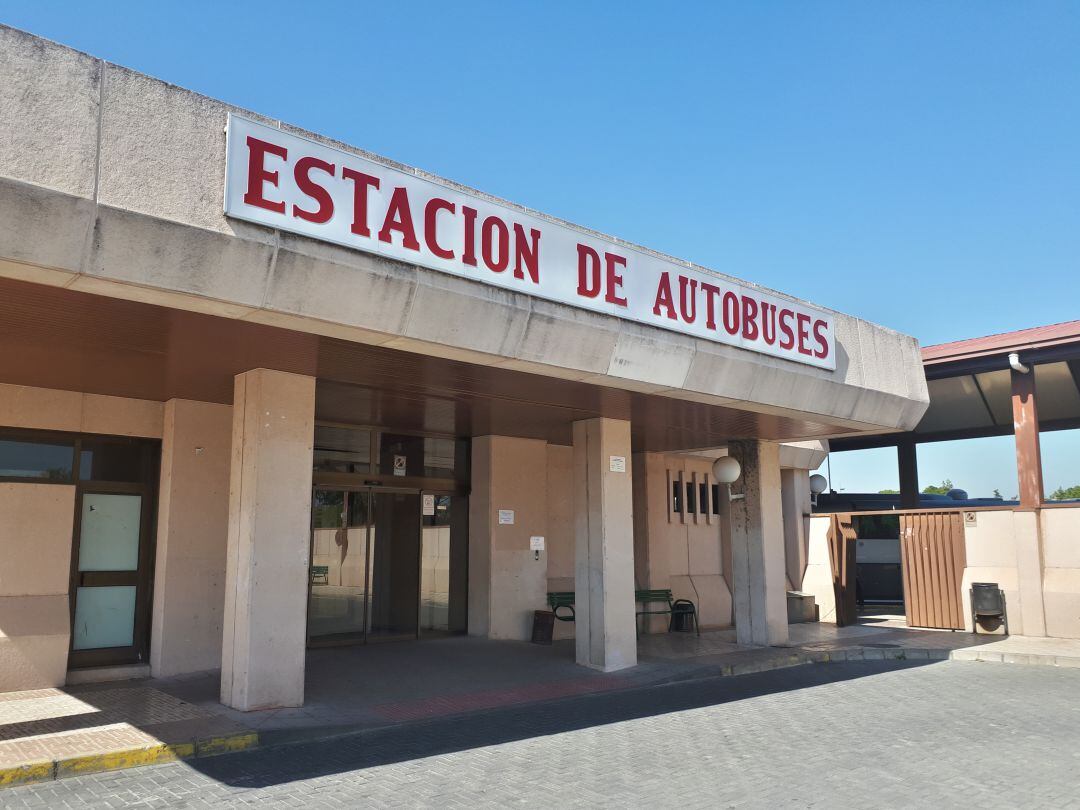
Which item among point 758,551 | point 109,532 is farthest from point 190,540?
point 758,551

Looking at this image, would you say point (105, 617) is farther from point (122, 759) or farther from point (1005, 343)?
point (1005, 343)

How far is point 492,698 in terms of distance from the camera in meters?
9.43

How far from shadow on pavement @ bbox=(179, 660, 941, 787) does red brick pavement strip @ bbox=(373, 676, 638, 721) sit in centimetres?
12

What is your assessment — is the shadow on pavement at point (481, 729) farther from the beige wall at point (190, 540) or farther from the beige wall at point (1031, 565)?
the beige wall at point (1031, 565)

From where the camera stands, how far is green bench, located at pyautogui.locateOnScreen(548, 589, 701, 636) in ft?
46.9

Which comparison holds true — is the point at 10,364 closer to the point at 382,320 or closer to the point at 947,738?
the point at 382,320

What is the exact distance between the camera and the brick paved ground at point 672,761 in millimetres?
5957

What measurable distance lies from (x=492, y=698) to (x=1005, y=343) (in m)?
12.6

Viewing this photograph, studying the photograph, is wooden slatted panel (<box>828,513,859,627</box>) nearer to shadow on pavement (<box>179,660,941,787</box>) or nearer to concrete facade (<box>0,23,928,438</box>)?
shadow on pavement (<box>179,660,941,787</box>)

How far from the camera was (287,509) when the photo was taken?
8750 mm

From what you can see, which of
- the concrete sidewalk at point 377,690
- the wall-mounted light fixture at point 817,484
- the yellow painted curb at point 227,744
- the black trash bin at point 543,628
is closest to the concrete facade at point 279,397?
the black trash bin at point 543,628

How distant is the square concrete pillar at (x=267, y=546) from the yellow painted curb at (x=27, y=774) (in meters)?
2.13

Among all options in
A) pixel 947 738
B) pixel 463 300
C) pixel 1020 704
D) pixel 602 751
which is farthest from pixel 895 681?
pixel 463 300

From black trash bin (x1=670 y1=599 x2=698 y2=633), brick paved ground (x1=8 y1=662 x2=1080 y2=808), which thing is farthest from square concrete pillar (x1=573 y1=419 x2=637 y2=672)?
black trash bin (x1=670 y1=599 x2=698 y2=633)
